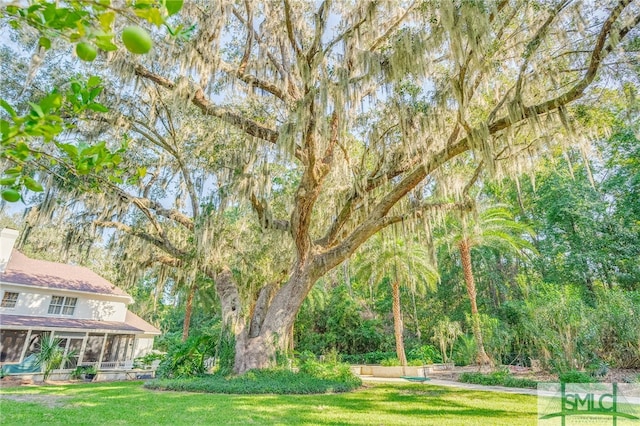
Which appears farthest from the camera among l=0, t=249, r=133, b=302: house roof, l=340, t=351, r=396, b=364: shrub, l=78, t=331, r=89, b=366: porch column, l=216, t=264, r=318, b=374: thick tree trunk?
l=340, t=351, r=396, b=364: shrub

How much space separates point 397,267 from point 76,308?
43.4 ft

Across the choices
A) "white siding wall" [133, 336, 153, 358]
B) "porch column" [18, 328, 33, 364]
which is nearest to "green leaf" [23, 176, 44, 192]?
"porch column" [18, 328, 33, 364]

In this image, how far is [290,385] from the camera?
8.05m

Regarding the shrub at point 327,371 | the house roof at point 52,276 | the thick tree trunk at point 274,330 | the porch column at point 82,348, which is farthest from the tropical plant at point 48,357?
the shrub at point 327,371

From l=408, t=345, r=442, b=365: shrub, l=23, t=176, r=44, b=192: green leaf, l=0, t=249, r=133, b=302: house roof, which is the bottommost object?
l=408, t=345, r=442, b=365: shrub

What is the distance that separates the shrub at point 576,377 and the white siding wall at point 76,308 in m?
16.9

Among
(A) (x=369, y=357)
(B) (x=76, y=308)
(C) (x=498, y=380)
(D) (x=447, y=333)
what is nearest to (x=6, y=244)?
(B) (x=76, y=308)

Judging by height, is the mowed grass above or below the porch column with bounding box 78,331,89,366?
below

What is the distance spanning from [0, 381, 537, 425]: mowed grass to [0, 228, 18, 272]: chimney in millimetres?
7192

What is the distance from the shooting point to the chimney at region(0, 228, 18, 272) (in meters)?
13.3

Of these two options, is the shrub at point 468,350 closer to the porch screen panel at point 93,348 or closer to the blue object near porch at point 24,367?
the blue object near porch at point 24,367

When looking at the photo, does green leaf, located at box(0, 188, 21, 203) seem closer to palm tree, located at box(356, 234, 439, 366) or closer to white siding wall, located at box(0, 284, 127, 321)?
palm tree, located at box(356, 234, 439, 366)

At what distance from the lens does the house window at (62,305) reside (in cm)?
1412

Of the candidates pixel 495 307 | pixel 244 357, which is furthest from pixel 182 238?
pixel 495 307
